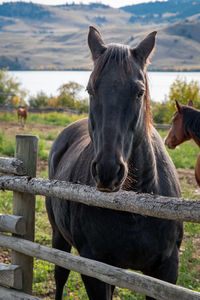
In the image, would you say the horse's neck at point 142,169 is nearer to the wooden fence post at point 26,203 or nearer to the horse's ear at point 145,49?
the horse's ear at point 145,49

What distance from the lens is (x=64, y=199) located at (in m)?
2.68

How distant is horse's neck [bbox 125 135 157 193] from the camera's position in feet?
7.41

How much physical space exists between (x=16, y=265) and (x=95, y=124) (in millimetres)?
1530

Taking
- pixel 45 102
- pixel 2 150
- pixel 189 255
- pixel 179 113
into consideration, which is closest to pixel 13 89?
pixel 45 102

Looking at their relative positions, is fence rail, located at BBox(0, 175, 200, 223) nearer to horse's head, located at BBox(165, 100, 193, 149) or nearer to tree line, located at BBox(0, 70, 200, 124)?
horse's head, located at BBox(165, 100, 193, 149)

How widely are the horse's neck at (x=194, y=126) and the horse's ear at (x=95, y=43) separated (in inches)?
174

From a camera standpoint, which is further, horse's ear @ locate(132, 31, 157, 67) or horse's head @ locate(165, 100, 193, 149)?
horse's head @ locate(165, 100, 193, 149)

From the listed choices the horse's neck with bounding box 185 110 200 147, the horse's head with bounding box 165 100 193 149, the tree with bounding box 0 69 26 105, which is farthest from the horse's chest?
the tree with bounding box 0 69 26 105

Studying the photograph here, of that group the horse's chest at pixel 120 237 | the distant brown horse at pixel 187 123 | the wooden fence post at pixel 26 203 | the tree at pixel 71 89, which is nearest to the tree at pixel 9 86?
the tree at pixel 71 89

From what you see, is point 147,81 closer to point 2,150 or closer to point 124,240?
point 124,240

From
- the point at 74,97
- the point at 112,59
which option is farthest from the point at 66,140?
the point at 74,97

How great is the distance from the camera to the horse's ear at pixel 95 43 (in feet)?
7.23

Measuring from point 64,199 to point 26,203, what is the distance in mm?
349

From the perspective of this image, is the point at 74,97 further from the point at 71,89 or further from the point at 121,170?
the point at 121,170
